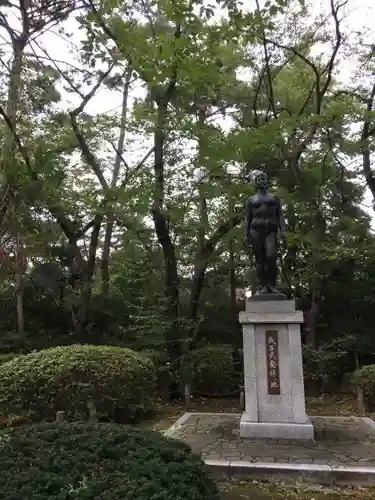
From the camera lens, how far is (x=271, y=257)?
22.7 ft

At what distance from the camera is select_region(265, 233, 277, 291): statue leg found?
6.93 metres

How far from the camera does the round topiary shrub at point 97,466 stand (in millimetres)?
2490

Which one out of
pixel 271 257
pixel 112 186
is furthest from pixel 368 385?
pixel 112 186

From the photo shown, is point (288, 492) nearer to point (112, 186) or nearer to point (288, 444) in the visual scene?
point (288, 444)

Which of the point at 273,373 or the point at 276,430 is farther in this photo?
the point at 273,373

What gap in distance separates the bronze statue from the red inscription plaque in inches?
28.0

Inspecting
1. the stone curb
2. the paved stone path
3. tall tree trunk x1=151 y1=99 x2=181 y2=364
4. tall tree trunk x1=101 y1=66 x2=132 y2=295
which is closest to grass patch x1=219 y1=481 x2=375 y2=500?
the stone curb

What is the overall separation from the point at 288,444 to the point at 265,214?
10.5 feet

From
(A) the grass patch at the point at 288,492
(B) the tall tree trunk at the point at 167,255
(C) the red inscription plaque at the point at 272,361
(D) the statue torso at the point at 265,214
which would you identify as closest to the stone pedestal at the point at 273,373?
(C) the red inscription plaque at the point at 272,361

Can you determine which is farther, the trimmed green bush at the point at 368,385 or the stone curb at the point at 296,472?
the trimmed green bush at the point at 368,385

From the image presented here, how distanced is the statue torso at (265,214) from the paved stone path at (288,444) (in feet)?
9.78

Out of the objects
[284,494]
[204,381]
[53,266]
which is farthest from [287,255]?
[284,494]

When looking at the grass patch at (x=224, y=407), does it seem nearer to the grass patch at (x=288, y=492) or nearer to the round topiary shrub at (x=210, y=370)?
the round topiary shrub at (x=210, y=370)

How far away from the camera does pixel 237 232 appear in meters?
10.8
